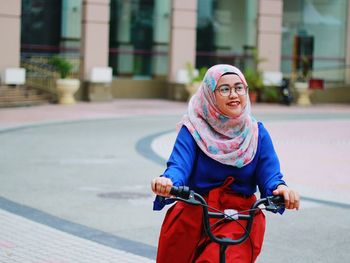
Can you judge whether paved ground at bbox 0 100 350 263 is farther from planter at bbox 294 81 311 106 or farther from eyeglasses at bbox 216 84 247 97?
planter at bbox 294 81 311 106

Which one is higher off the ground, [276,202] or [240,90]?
[240,90]

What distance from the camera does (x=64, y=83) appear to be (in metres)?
26.7

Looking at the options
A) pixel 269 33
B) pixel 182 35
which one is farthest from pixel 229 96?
pixel 269 33

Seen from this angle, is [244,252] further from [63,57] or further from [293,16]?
[293,16]

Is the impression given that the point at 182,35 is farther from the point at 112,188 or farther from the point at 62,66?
the point at 112,188

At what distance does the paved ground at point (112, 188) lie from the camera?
7.90 meters

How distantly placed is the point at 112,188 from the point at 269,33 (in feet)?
70.5

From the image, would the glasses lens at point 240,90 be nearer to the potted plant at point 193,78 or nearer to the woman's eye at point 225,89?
the woman's eye at point 225,89

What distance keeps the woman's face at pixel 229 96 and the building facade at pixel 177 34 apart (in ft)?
71.7

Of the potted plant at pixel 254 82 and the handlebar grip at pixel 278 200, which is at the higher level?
the potted plant at pixel 254 82

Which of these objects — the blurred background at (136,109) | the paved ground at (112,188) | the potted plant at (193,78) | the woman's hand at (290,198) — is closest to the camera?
the woman's hand at (290,198)

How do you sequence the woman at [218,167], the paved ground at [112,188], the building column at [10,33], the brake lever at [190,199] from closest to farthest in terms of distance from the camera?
the brake lever at [190,199]
the woman at [218,167]
the paved ground at [112,188]
the building column at [10,33]

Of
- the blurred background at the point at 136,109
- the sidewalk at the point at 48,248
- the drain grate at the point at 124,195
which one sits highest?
the blurred background at the point at 136,109

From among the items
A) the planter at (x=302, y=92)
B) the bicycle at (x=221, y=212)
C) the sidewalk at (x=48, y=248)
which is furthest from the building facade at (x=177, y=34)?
the bicycle at (x=221, y=212)
